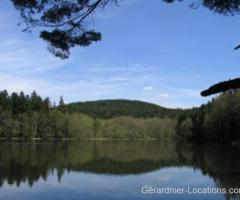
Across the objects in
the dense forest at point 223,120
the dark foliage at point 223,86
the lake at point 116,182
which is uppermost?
the dense forest at point 223,120

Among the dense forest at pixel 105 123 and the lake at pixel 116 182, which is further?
the dense forest at pixel 105 123

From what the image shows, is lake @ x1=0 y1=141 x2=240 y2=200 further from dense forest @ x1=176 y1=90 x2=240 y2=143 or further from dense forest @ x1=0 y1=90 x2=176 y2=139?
dense forest @ x1=0 y1=90 x2=176 y2=139

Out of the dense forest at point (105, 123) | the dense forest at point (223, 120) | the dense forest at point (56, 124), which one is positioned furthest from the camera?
the dense forest at point (56, 124)

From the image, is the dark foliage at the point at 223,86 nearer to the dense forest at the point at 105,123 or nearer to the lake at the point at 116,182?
the lake at the point at 116,182

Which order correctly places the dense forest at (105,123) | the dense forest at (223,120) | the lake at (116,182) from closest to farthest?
the lake at (116,182) < the dense forest at (223,120) < the dense forest at (105,123)

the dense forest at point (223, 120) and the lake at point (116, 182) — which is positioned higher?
the dense forest at point (223, 120)

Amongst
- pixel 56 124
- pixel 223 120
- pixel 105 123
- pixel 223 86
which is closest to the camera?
pixel 223 86

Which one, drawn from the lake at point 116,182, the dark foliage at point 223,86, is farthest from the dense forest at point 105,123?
the dark foliage at point 223,86

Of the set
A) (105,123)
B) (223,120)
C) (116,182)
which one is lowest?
(116,182)

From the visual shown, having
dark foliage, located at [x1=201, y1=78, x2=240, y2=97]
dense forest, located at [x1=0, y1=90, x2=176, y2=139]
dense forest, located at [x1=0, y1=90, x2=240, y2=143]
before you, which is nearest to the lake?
dark foliage, located at [x1=201, y1=78, x2=240, y2=97]

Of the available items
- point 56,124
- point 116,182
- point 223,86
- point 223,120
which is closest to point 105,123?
point 56,124

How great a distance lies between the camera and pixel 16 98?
13038 cm

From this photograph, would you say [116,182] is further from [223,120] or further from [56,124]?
[56,124]

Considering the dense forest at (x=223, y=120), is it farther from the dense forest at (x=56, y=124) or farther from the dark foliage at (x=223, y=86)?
the dark foliage at (x=223, y=86)
